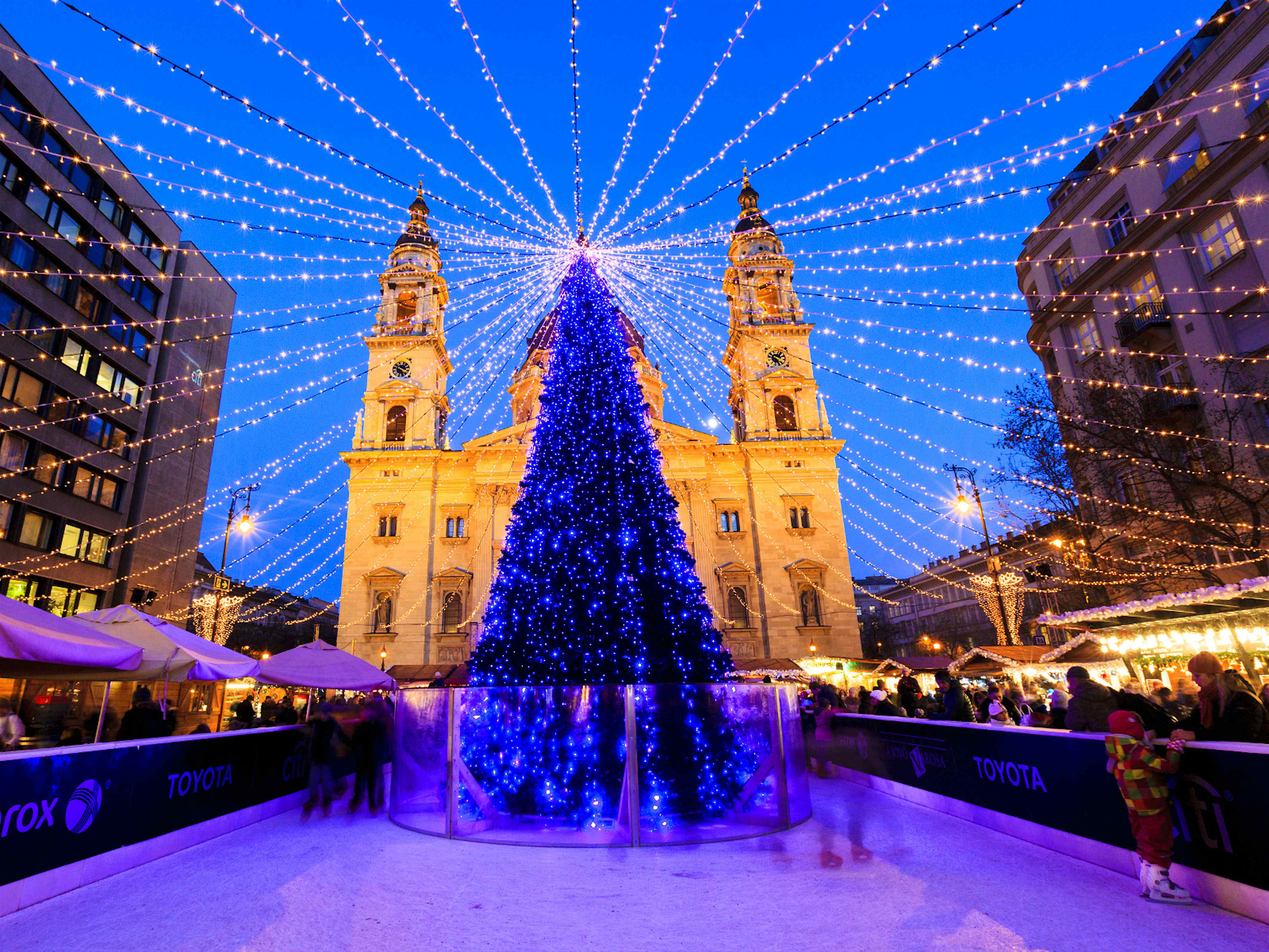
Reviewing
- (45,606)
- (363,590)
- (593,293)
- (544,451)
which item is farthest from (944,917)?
(363,590)

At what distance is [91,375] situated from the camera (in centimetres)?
2569

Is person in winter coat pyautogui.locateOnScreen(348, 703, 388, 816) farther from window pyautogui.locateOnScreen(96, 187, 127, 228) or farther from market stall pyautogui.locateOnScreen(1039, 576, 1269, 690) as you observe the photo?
window pyautogui.locateOnScreen(96, 187, 127, 228)

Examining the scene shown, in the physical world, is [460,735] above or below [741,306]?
below

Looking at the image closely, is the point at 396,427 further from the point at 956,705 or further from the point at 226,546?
the point at 956,705

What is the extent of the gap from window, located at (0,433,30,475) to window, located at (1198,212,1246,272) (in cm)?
3720

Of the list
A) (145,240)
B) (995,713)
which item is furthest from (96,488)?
(995,713)

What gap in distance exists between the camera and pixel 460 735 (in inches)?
310

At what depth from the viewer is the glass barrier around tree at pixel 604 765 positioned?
7.40 m

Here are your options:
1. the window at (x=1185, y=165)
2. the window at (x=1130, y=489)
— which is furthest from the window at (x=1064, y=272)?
the window at (x=1130, y=489)

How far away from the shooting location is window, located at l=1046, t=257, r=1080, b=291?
78.2ft

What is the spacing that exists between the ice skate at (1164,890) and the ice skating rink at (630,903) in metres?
0.09

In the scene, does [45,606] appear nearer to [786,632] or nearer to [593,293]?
[593,293]

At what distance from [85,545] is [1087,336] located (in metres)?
39.1

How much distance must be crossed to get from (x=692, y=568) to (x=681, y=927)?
17.4ft
